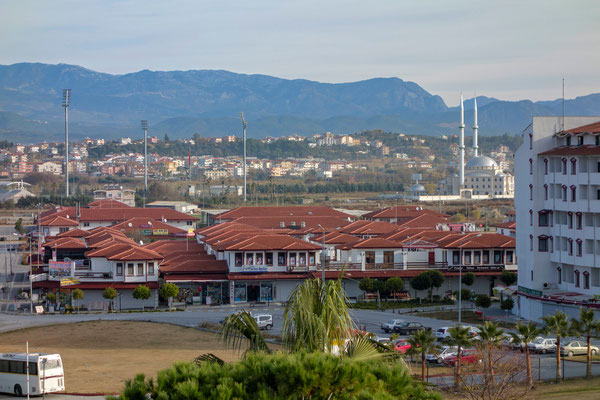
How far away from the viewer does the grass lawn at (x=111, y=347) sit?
33.7 metres

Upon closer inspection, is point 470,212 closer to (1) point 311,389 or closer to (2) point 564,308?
(2) point 564,308

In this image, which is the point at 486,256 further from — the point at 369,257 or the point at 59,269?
the point at 59,269

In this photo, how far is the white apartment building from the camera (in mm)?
48344

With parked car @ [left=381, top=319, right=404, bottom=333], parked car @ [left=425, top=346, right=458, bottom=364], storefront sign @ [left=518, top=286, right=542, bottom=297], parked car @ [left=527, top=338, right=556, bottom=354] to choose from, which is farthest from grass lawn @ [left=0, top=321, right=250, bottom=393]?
storefront sign @ [left=518, top=286, right=542, bottom=297]

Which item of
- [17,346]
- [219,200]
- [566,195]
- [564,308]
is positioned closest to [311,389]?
[17,346]

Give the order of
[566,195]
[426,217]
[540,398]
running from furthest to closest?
[426,217] < [566,195] < [540,398]

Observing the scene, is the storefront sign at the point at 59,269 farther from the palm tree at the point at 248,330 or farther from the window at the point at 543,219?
the palm tree at the point at 248,330

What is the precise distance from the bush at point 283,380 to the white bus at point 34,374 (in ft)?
54.0

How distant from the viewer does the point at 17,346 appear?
41.9 metres

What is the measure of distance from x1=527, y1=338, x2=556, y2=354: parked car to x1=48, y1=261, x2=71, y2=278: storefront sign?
32.3m

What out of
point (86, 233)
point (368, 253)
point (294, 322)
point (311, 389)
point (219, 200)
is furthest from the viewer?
point (219, 200)

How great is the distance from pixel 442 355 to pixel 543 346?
20.2 feet

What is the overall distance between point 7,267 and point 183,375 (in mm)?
69280

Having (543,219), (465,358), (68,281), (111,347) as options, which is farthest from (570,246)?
(68,281)
